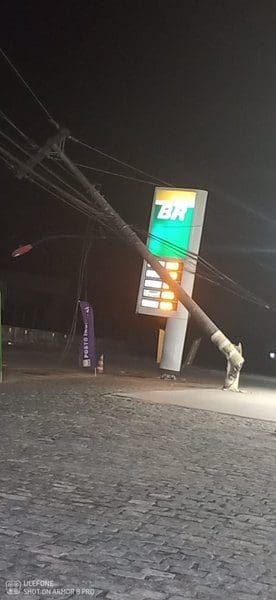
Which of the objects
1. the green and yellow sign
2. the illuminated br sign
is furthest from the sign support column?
the green and yellow sign

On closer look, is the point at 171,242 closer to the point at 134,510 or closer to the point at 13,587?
the point at 134,510

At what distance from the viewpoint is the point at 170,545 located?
5.36 metres

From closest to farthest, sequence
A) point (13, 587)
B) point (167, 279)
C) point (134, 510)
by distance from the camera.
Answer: point (13, 587), point (134, 510), point (167, 279)

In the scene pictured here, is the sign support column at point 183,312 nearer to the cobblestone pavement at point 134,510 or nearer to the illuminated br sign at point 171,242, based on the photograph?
the illuminated br sign at point 171,242

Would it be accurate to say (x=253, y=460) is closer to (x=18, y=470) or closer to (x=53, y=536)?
(x=18, y=470)

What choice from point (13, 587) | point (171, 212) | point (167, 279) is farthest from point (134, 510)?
point (171, 212)

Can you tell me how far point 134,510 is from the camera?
248 inches

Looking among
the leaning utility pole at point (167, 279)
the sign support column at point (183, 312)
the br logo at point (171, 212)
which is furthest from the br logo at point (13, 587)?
the br logo at point (171, 212)

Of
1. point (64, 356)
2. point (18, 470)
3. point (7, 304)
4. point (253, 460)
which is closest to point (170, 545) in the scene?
point (18, 470)

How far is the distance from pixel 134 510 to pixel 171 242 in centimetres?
1814

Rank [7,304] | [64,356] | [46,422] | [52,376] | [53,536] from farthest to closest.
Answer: [7,304], [64,356], [52,376], [46,422], [53,536]

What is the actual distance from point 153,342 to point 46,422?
35.0 metres

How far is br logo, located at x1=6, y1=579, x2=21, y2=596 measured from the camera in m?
4.14

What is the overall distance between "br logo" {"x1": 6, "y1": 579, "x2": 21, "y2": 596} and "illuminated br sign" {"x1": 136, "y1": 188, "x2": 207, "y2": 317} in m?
19.6
